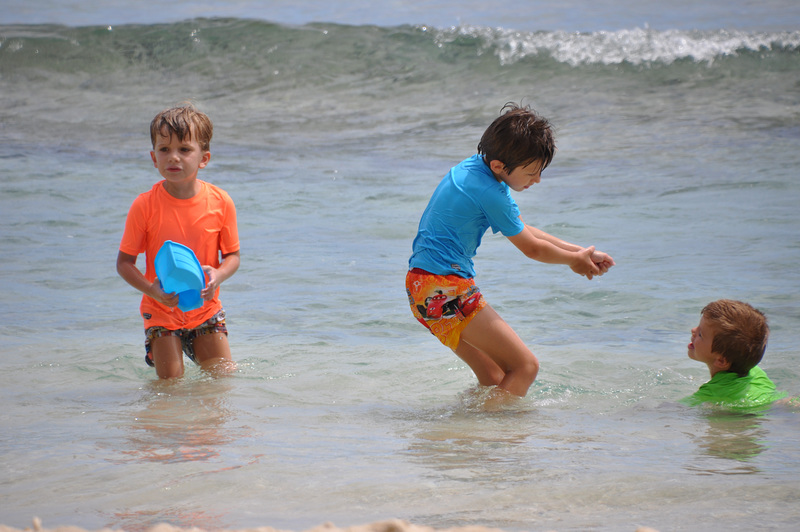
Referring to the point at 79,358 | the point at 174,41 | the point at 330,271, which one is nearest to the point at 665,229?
the point at 330,271

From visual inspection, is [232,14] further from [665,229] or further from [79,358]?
[79,358]

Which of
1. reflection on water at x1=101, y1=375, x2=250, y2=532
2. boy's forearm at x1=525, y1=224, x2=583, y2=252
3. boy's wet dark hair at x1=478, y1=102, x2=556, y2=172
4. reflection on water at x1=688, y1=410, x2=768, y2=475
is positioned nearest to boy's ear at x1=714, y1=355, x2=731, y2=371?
reflection on water at x1=688, y1=410, x2=768, y2=475

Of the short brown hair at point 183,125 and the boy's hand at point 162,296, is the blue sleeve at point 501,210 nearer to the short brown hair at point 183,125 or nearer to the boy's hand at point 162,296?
the short brown hair at point 183,125

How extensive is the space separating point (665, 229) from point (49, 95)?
14247 millimetres

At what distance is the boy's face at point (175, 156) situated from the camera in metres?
4.05

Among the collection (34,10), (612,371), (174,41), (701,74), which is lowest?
(612,371)

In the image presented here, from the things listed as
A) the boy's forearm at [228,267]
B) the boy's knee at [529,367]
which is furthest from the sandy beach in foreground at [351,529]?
the boy's forearm at [228,267]

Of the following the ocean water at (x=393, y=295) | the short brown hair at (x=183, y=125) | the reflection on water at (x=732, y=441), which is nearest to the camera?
the ocean water at (x=393, y=295)

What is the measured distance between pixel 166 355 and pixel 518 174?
75.7 inches

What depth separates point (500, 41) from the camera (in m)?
20.7

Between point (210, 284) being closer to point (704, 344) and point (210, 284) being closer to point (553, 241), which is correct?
point (553, 241)

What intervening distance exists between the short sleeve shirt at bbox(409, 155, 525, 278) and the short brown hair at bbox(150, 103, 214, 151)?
44.3 inches

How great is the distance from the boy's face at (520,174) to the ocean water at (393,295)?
106 centimetres

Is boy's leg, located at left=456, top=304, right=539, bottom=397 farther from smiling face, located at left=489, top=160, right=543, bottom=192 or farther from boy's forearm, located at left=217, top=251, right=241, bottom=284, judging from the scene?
boy's forearm, located at left=217, top=251, right=241, bottom=284
